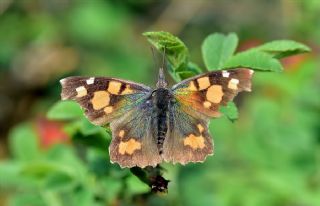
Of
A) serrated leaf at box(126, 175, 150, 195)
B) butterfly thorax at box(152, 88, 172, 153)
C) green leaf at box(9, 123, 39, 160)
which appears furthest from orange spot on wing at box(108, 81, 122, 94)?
green leaf at box(9, 123, 39, 160)

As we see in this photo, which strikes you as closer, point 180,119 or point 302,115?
point 180,119

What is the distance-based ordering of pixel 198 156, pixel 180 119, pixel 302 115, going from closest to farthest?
pixel 198 156 < pixel 180 119 < pixel 302 115

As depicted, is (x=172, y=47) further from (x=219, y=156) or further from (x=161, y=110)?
(x=219, y=156)

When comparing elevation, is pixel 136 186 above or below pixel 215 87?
below

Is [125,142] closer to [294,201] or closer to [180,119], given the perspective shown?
[180,119]

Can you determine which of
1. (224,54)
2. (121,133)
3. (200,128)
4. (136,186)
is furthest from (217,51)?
(136,186)

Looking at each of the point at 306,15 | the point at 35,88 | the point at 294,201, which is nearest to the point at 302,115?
the point at 294,201

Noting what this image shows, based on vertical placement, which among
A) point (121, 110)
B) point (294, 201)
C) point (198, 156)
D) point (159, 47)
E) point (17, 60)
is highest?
point (17, 60)
